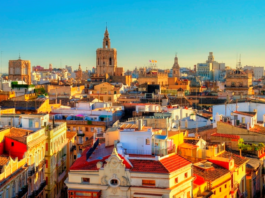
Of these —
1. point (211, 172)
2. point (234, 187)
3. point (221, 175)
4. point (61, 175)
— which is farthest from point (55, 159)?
point (234, 187)

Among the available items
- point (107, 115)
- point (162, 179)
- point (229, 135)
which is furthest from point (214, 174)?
point (107, 115)

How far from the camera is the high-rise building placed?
9769 centimetres

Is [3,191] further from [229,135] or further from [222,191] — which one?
[229,135]

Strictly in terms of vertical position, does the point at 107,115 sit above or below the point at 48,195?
above

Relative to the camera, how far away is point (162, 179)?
1762cm

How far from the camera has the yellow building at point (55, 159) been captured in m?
26.7

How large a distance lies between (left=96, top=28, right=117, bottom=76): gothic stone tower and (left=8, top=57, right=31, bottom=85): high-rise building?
57.4 feet

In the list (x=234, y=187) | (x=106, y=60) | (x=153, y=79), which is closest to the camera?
(x=234, y=187)

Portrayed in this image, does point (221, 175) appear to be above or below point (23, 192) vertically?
above

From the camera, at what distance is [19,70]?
9838 centimetres

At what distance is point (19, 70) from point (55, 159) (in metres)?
73.7

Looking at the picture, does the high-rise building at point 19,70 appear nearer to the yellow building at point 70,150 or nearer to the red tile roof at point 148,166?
the yellow building at point 70,150

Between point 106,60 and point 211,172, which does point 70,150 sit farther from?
point 106,60

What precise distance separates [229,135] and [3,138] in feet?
47.5
